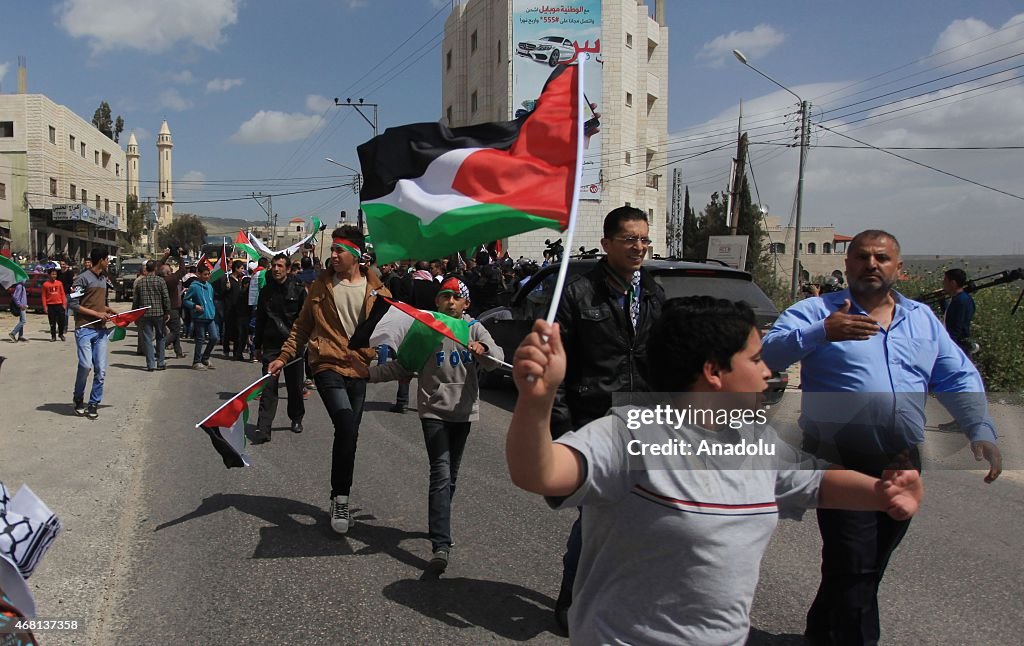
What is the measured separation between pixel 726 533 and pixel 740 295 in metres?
5.99

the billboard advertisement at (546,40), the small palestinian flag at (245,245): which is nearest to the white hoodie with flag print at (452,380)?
the small palestinian flag at (245,245)

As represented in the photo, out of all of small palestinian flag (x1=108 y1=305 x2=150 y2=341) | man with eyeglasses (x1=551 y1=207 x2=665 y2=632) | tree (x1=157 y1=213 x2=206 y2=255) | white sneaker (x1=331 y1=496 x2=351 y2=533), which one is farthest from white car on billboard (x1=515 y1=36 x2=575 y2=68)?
tree (x1=157 y1=213 x2=206 y2=255)

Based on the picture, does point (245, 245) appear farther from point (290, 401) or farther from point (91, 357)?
point (290, 401)

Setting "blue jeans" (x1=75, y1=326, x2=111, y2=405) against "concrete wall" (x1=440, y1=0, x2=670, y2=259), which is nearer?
"blue jeans" (x1=75, y1=326, x2=111, y2=405)

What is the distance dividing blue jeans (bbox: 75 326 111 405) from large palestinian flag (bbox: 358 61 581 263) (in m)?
7.21

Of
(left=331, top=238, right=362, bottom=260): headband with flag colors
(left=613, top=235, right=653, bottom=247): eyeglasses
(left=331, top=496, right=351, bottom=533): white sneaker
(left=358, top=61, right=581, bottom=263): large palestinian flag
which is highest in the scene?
(left=358, top=61, right=581, bottom=263): large palestinian flag

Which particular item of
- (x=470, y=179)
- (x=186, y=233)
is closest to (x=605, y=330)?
(x=470, y=179)

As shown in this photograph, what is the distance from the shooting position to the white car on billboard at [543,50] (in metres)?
43.5

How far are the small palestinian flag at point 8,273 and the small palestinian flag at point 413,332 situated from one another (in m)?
1.98

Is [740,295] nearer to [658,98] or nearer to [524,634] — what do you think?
[524,634]

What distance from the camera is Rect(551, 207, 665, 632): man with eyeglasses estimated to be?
11.4 feet

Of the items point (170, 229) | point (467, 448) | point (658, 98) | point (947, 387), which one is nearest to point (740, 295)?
point (467, 448)

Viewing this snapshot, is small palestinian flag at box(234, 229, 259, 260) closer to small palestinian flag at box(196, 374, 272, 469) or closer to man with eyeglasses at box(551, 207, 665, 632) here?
small palestinian flag at box(196, 374, 272, 469)

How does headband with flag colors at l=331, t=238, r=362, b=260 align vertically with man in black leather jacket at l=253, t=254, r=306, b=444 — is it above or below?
above
